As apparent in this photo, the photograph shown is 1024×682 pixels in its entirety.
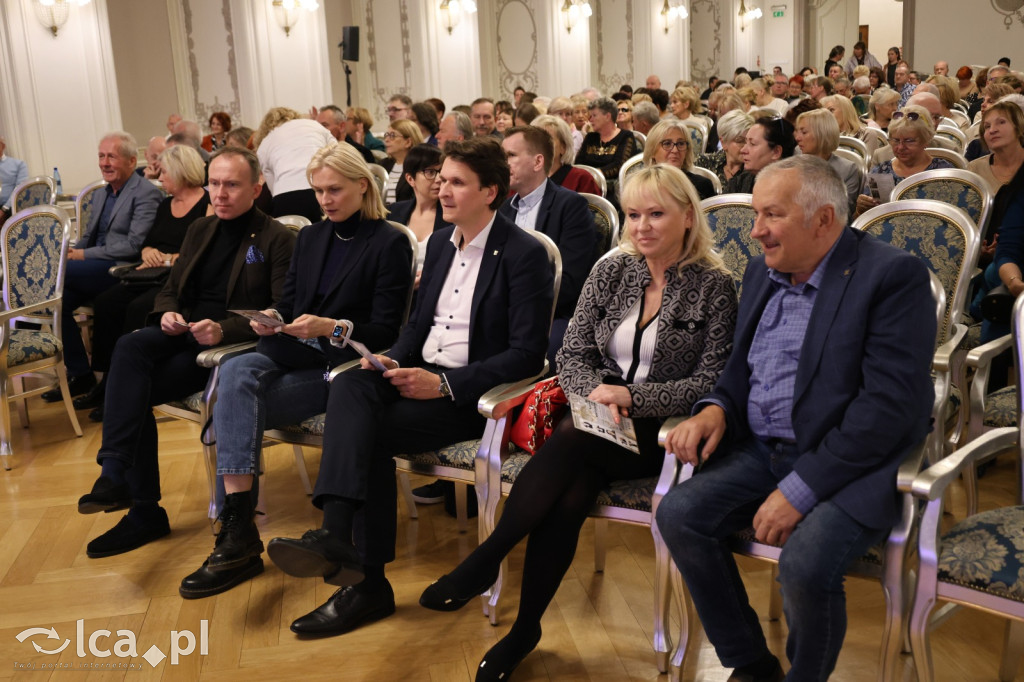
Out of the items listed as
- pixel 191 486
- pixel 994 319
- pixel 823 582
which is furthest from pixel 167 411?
pixel 994 319

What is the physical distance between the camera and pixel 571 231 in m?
3.50

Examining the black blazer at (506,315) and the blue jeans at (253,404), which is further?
the blue jeans at (253,404)

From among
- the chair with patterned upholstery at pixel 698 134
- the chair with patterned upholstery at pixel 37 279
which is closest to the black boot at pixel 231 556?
the chair with patterned upholstery at pixel 37 279

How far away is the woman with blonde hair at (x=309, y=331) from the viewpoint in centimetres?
287

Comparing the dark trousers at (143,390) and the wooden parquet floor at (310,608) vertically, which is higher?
the dark trousers at (143,390)

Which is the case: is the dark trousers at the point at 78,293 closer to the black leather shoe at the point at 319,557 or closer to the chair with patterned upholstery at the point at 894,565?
the black leather shoe at the point at 319,557

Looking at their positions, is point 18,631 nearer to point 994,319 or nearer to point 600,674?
point 600,674

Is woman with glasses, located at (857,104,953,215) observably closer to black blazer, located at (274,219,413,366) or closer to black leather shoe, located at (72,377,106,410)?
black blazer, located at (274,219,413,366)

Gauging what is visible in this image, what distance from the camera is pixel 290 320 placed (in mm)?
3223

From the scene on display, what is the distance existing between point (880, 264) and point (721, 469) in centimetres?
56

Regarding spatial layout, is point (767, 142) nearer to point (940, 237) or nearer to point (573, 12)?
point (940, 237)

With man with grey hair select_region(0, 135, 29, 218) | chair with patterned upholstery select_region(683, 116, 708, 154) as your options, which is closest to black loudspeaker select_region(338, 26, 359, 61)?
chair with patterned upholstery select_region(683, 116, 708, 154)

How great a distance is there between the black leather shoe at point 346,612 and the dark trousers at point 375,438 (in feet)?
0.30

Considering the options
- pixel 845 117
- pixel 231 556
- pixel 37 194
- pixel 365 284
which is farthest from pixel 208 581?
pixel 845 117
